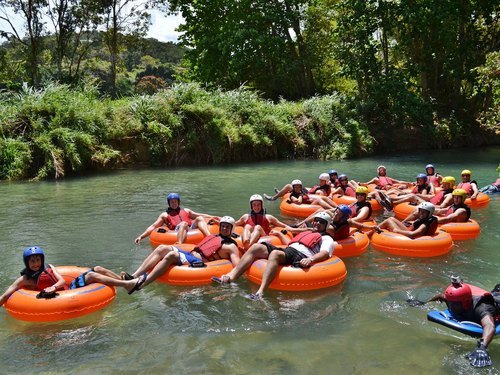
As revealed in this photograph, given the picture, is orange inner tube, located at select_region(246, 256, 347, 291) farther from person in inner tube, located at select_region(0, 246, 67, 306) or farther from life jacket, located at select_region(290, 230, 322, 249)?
person in inner tube, located at select_region(0, 246, 67, 306)

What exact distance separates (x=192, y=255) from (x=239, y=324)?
1610 mm

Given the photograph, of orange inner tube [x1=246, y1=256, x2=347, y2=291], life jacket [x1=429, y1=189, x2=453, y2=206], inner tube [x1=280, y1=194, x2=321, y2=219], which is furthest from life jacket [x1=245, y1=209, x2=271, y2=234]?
life jacket [x1=429, y1=189, x2=453, y2=206]

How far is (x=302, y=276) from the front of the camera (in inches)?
265

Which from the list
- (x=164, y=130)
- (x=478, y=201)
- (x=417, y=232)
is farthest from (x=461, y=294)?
(x=164, y=130)

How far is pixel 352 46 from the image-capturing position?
26.2 metres

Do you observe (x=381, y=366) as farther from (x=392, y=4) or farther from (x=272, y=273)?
(x=392, y=4)

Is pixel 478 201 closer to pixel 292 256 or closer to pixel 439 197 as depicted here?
pixel 439 197

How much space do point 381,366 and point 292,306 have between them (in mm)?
1642

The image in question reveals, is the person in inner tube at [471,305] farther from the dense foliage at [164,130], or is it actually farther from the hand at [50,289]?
the dense foliage at [164,130]

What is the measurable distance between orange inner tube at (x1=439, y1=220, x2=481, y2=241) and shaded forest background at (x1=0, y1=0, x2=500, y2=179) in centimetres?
889

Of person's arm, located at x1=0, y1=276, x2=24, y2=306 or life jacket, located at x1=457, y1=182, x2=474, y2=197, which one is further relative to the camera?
life jacket, located at x1=457, y1=182, x2=474, y2=197

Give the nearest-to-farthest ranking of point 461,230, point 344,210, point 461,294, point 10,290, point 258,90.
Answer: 1. point 461,294
2. point 10,290
3. point 344,210
4. point 461,230
5. point 258,90

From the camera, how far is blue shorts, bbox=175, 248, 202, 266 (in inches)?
278

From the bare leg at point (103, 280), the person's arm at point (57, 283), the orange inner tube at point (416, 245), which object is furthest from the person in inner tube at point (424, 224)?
the person's arm at point (57, 283)
